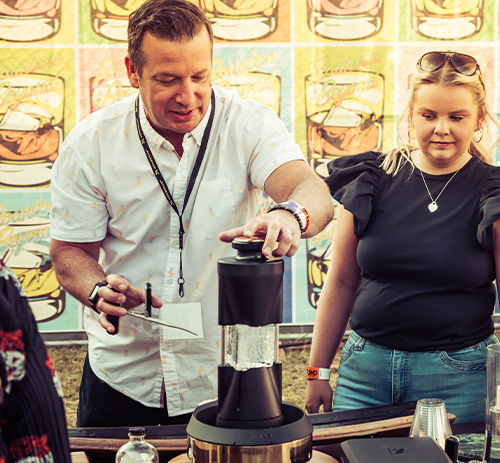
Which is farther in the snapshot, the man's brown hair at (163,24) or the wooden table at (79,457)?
the man's brown hair at (163,24)

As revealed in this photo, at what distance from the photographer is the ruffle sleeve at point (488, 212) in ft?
5.00

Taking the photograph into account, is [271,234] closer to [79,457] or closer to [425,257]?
[79,457]

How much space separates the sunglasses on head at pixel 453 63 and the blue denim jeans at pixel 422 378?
72 centimetres

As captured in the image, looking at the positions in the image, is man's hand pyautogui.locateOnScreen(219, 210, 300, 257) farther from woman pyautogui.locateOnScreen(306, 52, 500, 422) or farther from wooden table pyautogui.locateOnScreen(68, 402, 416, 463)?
woman pyautogui.locateOnScreen(306, 52, 500, 422)

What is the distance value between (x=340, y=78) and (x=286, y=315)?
137 cm

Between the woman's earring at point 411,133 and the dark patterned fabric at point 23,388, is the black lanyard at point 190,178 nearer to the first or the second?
the woman's earring at point 411,133

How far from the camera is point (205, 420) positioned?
0.96 metres

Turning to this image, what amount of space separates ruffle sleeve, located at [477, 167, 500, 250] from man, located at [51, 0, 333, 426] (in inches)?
17.6

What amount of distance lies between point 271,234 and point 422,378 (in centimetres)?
75

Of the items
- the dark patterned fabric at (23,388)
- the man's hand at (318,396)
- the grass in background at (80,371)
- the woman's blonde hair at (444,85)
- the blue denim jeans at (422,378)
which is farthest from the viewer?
the grass in background at (80,371)

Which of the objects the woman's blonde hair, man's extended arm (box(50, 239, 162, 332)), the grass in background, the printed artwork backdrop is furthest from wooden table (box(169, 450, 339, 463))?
the printed artwork backdrop

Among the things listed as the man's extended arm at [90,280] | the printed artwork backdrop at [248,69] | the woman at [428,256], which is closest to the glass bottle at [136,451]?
the man's extended arm at [90,280]

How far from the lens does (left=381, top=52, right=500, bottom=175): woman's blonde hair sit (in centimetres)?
162

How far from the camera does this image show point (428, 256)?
1586mm
